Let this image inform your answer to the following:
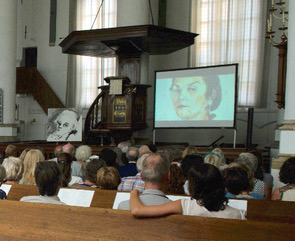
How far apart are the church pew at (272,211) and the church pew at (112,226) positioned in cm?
83

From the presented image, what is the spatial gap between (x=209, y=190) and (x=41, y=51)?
13.7 m

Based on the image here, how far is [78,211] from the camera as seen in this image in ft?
5.45

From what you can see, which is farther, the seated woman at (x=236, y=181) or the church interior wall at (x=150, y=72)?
the church interior wall at (x=150, y=72)

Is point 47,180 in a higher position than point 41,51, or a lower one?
lower

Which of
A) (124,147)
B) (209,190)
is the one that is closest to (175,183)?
(209,190)

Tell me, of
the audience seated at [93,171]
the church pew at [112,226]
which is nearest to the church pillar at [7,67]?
the audience seated at [93,171]

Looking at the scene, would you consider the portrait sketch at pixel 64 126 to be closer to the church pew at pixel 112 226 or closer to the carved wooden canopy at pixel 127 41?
the carved wooden canopy at pixel 127 41

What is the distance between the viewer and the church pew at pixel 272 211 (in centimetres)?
213

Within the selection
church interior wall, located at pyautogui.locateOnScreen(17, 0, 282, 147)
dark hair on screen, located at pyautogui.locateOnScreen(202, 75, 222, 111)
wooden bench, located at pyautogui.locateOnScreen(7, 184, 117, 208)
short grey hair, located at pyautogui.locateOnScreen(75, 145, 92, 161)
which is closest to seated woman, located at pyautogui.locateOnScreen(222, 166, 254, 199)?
wooden bench, located at pyautogui.locateOnScreen(7, 184, 117, 208)

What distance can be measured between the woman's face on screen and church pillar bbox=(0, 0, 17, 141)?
14.7 ft

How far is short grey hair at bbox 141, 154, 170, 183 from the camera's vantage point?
7.20 ft

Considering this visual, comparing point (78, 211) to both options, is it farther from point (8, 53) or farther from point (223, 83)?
point (8, 53)

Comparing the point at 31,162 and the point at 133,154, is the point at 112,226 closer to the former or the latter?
the point at 31,162

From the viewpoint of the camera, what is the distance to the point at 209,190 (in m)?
1.80
